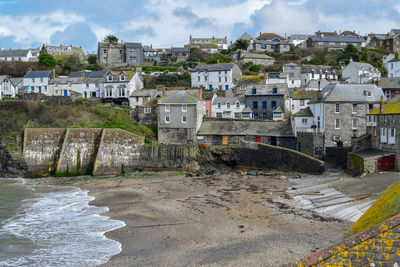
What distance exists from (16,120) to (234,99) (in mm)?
25385

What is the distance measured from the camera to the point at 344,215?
16.5 meters

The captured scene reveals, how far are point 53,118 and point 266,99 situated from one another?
24.9 metres

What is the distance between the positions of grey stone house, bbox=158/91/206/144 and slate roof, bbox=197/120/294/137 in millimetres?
1237

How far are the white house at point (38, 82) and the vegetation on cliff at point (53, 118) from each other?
15282 millimetres

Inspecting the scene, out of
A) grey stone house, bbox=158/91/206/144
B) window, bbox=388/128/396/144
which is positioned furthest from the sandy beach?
grey stone house, bbox=158/91/206/144

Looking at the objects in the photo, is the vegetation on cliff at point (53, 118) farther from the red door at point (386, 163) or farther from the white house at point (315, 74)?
the white house at point (315, 74)

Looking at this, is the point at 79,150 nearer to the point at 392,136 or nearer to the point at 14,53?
the point at 392,136

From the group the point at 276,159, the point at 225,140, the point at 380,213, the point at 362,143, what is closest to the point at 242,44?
the point at 225,140

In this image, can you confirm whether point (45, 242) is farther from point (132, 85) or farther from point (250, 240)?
point (132, 85)

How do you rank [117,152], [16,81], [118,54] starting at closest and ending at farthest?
1. [117,152]
2. [16,81]
3. [118,54]

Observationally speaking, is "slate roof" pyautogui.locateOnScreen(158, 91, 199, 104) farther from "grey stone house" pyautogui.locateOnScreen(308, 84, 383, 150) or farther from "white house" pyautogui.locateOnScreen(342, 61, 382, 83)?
"white house" pyautogui.locateOnScreen(342, 61, 382, 83)

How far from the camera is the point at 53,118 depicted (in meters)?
37.1

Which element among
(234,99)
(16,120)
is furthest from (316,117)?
(16,120)

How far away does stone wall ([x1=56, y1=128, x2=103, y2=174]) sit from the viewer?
31.6 metres
